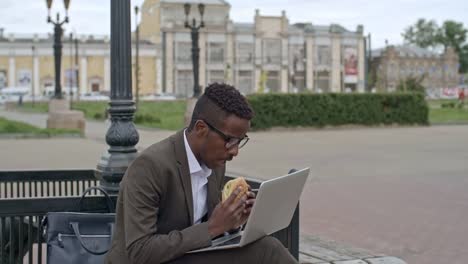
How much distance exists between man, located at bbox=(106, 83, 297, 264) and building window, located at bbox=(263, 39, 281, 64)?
77689 mm

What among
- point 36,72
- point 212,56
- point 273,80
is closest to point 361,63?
point 273,80

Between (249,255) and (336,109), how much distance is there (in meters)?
24.8

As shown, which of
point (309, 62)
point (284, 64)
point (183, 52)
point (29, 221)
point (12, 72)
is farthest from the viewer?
point (309, 62)

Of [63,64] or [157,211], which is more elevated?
[63,64]

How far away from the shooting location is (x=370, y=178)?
11.4 metres

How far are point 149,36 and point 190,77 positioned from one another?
706cm

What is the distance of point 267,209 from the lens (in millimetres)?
2770

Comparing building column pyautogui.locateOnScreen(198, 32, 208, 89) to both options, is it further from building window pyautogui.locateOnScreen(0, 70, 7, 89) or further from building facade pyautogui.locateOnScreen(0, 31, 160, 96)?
building window pyautogui.locateOnScreen(0, 70, 7, 89)

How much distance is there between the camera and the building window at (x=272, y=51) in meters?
80.1

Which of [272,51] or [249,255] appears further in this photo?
[272,51]

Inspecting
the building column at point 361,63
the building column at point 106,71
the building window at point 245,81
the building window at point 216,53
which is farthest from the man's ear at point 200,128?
the building column at point 361,63

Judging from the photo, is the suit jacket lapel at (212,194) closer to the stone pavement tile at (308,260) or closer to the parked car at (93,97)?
the stone pavement tile at (308,260)

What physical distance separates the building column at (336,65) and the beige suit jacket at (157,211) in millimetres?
81721

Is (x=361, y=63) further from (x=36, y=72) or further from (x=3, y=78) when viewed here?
(x=3, y=78)
